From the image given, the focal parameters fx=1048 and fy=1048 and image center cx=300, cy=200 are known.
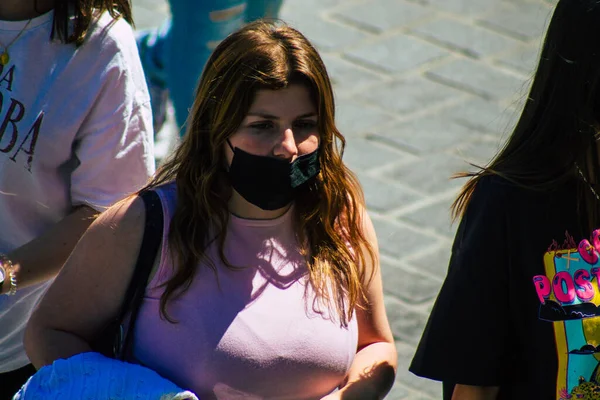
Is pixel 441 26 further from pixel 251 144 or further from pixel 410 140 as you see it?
pixel 251 144

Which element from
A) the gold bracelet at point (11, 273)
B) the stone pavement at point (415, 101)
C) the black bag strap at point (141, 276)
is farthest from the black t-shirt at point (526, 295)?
the stone pavement at point (415, 101)

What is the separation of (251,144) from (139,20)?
3.67m

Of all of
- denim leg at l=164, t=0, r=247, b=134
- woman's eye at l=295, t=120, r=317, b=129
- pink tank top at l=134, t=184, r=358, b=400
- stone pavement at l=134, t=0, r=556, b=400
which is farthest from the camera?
stone pavement at l=134, t=0, r=556, b=400

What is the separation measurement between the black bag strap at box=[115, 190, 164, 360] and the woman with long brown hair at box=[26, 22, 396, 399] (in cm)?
1

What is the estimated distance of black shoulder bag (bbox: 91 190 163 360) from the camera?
2152 millimetres

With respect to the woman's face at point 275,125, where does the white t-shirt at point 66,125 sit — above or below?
below

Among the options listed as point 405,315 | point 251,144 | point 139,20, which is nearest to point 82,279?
point 251,144

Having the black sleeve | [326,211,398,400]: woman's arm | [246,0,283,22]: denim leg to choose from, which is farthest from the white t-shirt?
[246,0,283,22]: denim leg

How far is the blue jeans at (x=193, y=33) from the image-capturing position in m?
3.88

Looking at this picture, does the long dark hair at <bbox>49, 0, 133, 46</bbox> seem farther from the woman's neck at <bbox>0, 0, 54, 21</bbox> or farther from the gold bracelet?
the gold bracelet

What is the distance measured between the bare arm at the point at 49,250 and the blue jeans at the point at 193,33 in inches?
56.7

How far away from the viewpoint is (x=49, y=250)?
2.40m

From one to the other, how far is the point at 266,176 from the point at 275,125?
4.5 inches

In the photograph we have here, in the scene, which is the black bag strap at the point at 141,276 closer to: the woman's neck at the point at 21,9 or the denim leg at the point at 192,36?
the woman's neck at the point at 21,9
